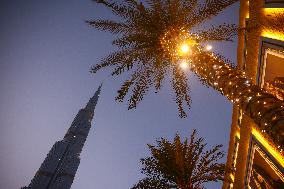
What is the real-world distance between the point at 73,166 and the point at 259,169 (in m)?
121

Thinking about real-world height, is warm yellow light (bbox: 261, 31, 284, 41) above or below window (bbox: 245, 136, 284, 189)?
above

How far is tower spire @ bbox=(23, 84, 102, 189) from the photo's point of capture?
4466 inches

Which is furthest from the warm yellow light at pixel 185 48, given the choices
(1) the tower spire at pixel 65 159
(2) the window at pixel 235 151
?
(1) the tower spire at pixel 65 159

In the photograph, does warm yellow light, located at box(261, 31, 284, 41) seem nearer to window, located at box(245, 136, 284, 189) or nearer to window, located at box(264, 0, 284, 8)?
window, located at box(264, 0, 284, 8)

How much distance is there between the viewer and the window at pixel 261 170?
7944 millimetres

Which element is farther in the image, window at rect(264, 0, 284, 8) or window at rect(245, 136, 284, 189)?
window at rect(245, 136, 284, 189)

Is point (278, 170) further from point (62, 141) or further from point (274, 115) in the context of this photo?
point (62, 141)

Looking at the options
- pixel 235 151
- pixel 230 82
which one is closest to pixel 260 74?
pixel 235 151

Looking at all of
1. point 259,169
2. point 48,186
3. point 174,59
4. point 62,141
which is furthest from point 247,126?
point 62,141

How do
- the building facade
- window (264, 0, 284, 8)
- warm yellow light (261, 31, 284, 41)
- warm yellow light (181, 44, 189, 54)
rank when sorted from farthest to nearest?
the building facade
warm yellow light (261, 31, 284, 41)
window (264, 0, 284, 8)
warm yellow light (181, 44, 189, 54)

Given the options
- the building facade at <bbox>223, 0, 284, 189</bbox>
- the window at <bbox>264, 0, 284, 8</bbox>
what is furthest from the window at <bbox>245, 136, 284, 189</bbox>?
the window at <bbox>264, 0, 284, 8</bbox>

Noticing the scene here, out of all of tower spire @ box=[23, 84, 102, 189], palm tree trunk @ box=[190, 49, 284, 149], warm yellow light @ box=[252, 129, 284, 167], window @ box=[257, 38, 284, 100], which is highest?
tower spire @ box=[23, 84, 102, 189]

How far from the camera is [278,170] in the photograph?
25.3 feet

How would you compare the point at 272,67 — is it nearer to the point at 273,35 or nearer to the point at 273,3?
the point at 273,35
